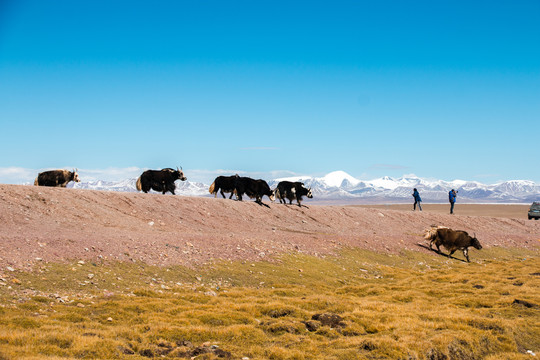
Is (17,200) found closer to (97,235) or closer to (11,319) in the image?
(97,235)

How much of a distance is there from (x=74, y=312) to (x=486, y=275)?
18.4m

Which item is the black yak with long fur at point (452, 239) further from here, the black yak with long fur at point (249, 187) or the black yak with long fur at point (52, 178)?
the black yak with long fur at point (52, 178)

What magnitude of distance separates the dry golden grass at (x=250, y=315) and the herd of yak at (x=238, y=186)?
9324 millimetres

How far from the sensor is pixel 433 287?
699 inches

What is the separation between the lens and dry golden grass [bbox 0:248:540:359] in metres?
9.00

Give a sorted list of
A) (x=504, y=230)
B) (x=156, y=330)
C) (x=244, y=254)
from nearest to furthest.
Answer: (x=156, y=330), (x=244, y=254), (x=504, y=230)

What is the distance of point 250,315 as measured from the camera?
1175cm

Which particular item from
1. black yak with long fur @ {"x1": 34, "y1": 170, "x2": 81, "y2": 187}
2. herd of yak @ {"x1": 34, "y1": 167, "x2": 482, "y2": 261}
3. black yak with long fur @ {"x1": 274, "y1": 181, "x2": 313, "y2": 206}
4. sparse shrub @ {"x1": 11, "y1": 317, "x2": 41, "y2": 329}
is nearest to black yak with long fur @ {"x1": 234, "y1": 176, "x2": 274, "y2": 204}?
herd of yak @ {"x1": 34, "y1": 167, "x2": 482, "y2": 261}

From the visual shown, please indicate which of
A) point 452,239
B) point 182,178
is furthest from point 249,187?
point 452,239

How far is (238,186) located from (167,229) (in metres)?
11.4

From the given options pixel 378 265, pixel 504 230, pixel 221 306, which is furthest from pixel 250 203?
pixel 504 230

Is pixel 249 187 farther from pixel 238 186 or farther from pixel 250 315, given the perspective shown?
pixel 250 315

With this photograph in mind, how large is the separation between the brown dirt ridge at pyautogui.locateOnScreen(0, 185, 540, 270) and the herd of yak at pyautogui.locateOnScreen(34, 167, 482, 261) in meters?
1.52

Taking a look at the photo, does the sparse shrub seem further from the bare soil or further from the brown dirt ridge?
the bare soil
